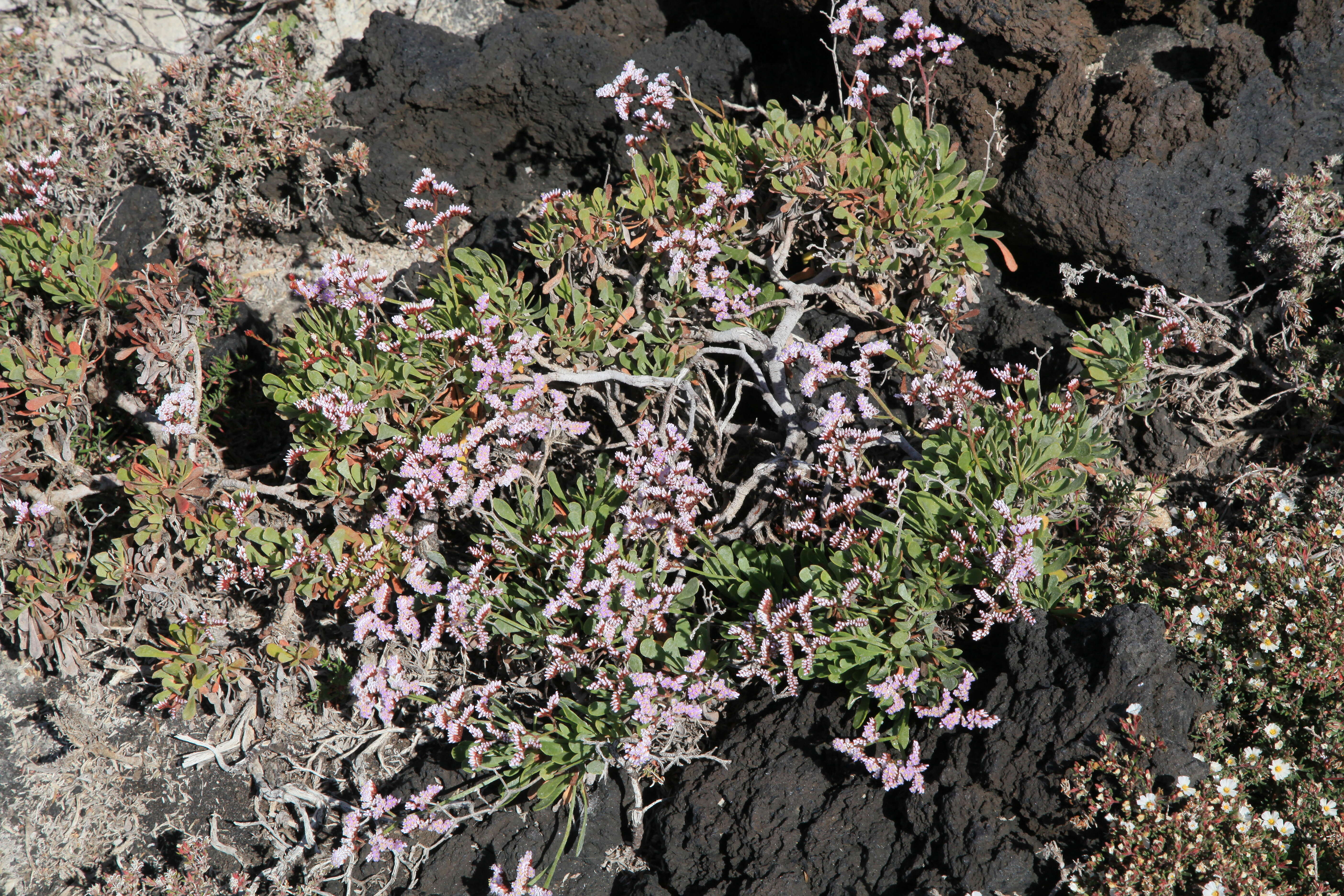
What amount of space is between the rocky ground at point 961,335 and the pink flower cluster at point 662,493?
32.8 inches

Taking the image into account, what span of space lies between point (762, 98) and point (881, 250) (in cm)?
196

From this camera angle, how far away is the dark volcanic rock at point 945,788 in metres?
2.96

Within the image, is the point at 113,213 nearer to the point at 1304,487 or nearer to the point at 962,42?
the point at 962,42

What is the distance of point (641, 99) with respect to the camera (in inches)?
173

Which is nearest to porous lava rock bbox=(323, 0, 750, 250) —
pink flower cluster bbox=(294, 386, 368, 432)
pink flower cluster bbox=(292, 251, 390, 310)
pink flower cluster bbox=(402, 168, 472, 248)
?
pink flower cluster bbox=(402, 168, 472, 248)

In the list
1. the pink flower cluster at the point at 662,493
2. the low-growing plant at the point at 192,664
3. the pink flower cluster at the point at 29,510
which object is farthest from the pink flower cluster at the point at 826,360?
the pink flower cluster at the point at 29,510

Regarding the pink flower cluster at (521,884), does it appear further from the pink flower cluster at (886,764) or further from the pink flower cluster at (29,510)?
the pink flower cluster at (29,510)

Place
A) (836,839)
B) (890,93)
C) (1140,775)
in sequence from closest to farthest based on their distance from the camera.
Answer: (1140,775) < (836,839) < (890,93)

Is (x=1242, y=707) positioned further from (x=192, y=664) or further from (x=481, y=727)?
(x=192, y=664)

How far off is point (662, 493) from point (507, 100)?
3.04 metres

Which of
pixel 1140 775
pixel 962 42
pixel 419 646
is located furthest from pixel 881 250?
pixel 419 646

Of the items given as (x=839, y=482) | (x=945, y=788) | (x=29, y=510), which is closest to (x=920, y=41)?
(x=839, y=482)

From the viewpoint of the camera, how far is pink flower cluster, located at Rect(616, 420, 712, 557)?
3.46 meters

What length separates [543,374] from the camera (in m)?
3.81
